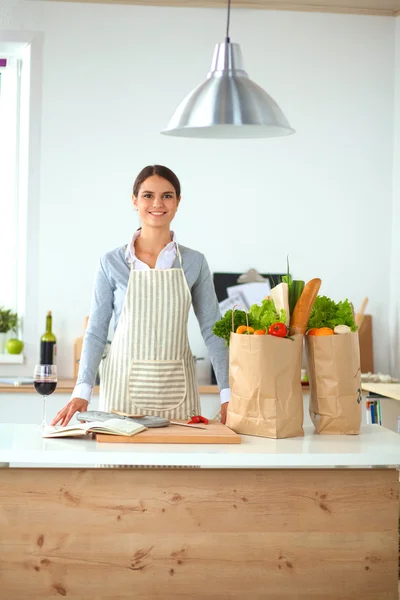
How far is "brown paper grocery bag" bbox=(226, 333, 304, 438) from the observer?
6.95 feet

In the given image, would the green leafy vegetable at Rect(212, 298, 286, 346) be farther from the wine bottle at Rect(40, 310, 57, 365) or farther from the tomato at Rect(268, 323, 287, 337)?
the wine bottle at Rect(40, 310, 57, 365)

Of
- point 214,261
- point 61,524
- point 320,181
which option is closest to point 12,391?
point 214,261

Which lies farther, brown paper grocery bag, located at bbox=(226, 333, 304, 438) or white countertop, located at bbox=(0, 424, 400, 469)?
brown paper grocery bag, located at bbox=(226, 333, 304, 438)

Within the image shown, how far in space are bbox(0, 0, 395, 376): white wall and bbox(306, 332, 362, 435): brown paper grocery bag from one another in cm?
248

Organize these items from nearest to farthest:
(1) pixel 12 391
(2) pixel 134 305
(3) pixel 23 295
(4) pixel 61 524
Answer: (4) pixel 61 524 → (2) pixel 134 305 → (1) pixel 12 391 → (3) pixel 23 295

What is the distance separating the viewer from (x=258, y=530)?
6.57 ft

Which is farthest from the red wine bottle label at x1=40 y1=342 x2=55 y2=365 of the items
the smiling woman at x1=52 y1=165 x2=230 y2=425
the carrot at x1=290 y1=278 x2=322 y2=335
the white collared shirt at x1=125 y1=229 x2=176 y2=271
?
the carrot at x1=290 y1=278 x2=322 y2=335

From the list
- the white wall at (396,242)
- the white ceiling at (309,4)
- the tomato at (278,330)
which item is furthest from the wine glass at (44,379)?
the white ceiling at (309,4)

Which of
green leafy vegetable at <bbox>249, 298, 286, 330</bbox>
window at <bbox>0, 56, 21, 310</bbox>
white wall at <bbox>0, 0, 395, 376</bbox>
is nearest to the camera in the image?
green leafy vegetable at <bbox>249, 298, 286, 330</bbox>

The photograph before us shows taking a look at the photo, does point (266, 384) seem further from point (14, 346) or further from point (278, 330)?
point (14, 346)

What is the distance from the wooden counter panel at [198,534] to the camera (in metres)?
1.95

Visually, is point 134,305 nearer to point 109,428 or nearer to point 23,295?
point 109,428

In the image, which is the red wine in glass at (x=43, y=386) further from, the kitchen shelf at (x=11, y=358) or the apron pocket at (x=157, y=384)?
the kitchen shelf at (x=11, y=358)

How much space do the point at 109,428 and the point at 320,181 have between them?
9.96 feet
